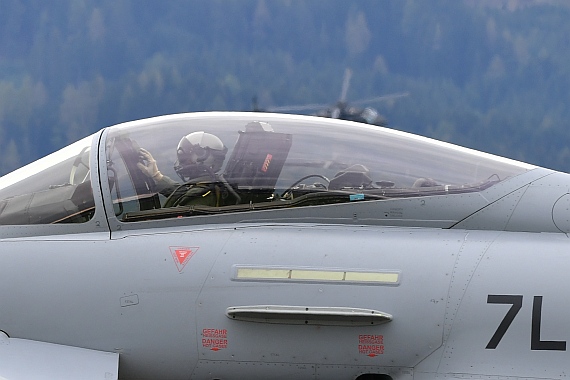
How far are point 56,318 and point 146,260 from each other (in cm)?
68

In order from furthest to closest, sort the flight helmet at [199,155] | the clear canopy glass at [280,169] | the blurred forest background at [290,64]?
the blurred forest background at [290,64] → the flight helmet at [199,155] → the clear canopy glass at [280,169]

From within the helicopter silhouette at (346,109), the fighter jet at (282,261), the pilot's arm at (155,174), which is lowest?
the fighter jet at (282,261)

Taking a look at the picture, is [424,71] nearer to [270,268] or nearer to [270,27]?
[270,27]

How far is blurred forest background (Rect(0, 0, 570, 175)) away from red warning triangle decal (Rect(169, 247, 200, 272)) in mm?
35862

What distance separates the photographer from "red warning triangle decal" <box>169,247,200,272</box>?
5133 millimetres

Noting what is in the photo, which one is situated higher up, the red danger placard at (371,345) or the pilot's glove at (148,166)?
the pilot's glove at (148,166)

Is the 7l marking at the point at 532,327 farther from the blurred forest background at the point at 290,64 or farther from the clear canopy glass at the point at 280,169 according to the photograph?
the blurred forest background at the point at 290,64

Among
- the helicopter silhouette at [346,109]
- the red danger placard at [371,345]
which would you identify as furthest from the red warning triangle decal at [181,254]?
the helicopter silhouette at [346,109]

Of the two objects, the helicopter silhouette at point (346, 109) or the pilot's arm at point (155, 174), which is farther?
the helicopter silhouette at point (346, 109)

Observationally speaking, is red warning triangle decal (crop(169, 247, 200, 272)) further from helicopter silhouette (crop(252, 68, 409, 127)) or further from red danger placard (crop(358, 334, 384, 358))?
helicopter silhouette (crop(252, 68, 409, 127))

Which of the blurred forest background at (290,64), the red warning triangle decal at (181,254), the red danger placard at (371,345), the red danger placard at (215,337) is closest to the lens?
the red danger placard at (371,345)

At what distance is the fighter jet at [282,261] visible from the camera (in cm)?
489

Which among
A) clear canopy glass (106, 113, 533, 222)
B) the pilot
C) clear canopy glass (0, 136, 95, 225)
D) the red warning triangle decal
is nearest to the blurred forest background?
clear canopy glass (0, 136, 95, 225)

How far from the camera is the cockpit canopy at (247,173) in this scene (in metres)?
5.51
